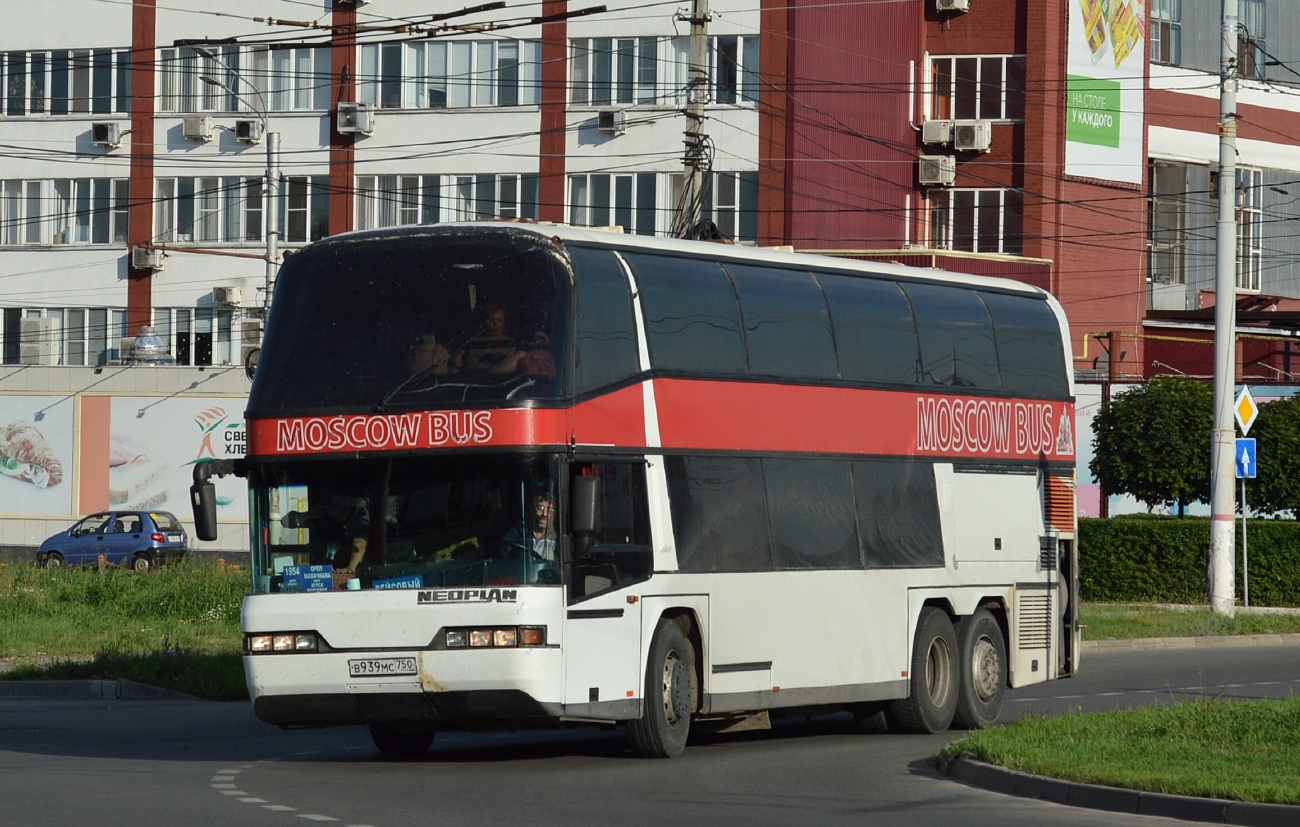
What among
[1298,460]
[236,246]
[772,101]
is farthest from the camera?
[236,246]

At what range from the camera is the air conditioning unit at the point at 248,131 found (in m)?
54.1

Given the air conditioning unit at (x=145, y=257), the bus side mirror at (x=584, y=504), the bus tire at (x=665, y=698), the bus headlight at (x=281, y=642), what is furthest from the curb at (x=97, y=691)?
the air conditioning unit at (x=145, y=257)

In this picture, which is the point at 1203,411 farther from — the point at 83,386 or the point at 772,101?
the point at 83,386

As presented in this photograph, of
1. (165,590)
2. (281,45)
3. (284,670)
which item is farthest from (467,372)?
(281,45)

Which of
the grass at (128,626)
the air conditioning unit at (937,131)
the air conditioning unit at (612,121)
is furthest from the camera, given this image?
the air conditioning unit at (612,121)

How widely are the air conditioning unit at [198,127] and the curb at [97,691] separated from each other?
3532cm

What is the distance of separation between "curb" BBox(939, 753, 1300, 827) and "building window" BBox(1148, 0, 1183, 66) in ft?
143

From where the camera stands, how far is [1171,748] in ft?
43.4

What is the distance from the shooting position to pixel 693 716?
1522 cm

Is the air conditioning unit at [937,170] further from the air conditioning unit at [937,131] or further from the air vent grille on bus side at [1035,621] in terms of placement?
the air vent grille on bus side at [1035,621]

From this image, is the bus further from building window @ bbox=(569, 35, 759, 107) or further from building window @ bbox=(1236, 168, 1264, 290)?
building window @ bbox=(1236, 168, 1264, 290)

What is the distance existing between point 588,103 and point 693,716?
39137 mm

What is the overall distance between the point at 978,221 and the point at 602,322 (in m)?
37.6

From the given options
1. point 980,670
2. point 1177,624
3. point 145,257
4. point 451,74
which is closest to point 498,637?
point 980,670
